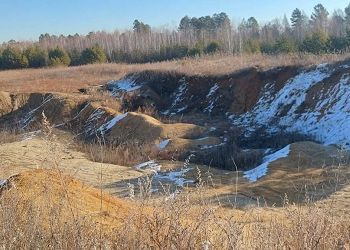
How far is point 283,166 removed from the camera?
15.5 meters

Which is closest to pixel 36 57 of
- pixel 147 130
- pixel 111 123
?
pixel 111 123

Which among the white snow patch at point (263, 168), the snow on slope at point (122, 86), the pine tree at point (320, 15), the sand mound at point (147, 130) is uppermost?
the pine tree at point (320, 15)

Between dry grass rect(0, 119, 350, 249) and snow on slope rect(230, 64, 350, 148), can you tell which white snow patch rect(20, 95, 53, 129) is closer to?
snow on slope rect(230, 64, 350, 148)

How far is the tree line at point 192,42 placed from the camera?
51.9 metres

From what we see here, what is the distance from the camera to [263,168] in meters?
15.6

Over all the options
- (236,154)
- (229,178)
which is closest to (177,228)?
(229,178)

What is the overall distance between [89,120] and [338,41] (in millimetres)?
28311

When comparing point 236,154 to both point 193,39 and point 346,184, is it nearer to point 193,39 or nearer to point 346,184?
point 346,184

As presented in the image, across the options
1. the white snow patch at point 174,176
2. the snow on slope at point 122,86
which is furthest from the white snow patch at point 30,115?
the white snow patch at point 174,176

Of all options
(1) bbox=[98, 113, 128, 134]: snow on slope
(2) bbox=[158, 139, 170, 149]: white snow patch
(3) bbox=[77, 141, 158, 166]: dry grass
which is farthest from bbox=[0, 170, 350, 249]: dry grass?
(1) bbox=[98, 113, 128, 134]: snow on slope

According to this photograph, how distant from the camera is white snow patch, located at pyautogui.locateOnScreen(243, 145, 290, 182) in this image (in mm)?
15148

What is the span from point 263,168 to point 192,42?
6516 centimetres

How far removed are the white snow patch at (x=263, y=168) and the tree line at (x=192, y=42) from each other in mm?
23812

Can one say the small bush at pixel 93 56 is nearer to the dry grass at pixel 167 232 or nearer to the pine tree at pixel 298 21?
the pine tree at pixel 298 21
